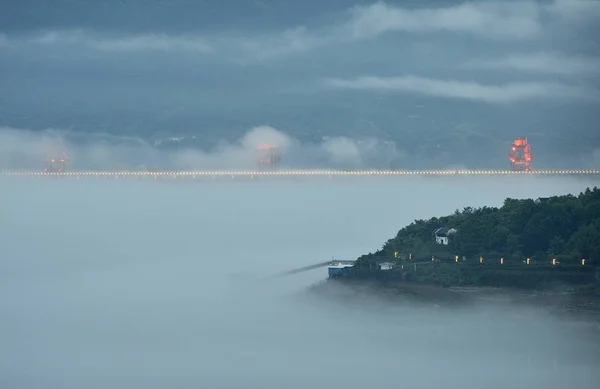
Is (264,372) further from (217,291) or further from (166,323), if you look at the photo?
(217,291)

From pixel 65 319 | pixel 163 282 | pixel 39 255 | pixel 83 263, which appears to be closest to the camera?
pixel 65 319

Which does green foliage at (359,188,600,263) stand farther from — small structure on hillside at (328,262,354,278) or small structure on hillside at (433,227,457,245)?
small structure on hillside at (328,262,354,278)

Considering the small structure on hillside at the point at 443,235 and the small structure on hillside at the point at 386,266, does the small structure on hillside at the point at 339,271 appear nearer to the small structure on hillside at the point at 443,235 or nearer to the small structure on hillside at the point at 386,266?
the small structure on hillside at the point at 386,266

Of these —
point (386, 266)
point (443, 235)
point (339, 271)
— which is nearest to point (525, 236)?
point (443, 235)

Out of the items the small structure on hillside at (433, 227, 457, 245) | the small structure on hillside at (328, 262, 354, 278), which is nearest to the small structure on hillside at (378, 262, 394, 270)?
the small structure on hillside at (328, 262, 354, 278)

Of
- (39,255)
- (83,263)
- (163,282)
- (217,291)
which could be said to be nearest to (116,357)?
(217,291)
